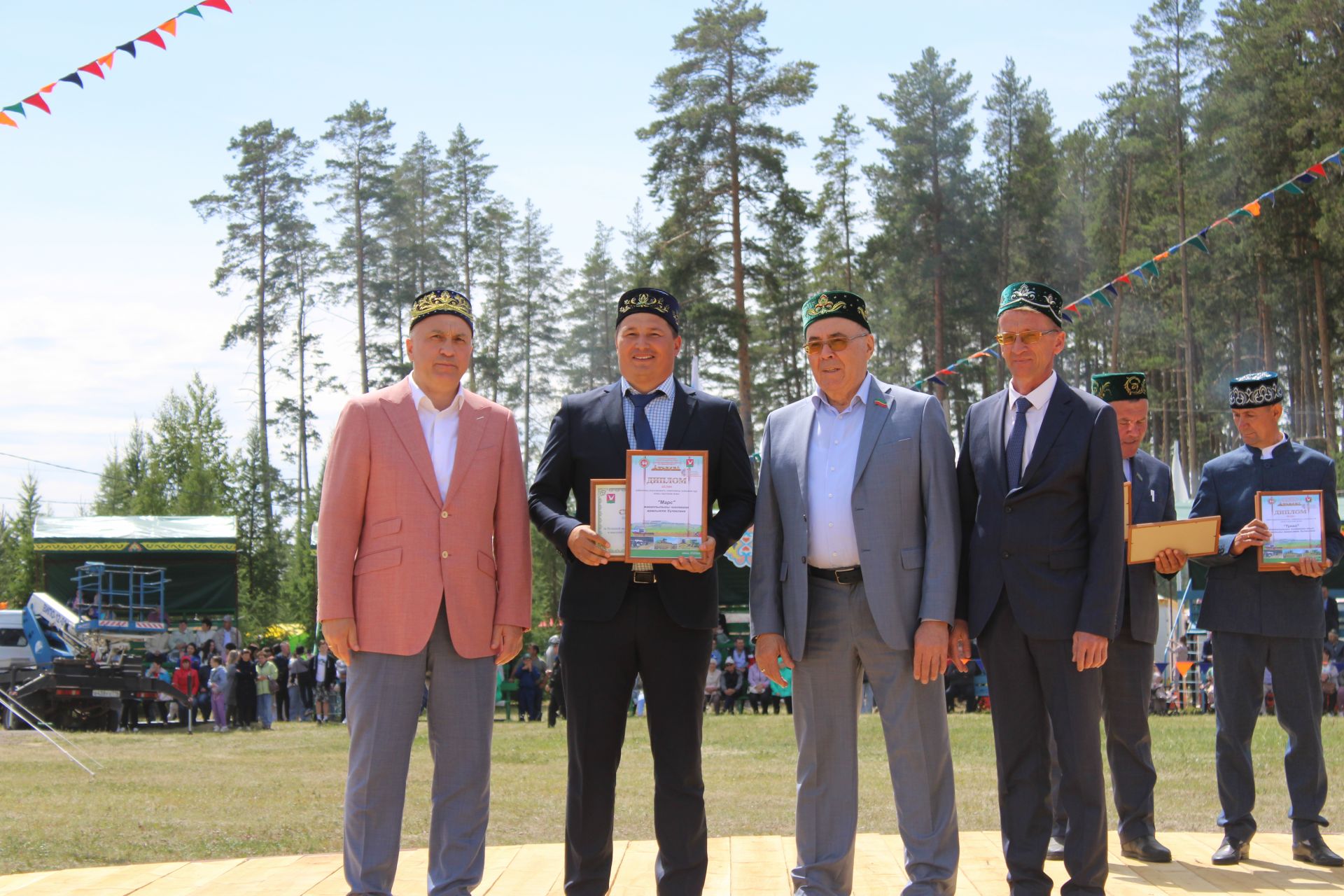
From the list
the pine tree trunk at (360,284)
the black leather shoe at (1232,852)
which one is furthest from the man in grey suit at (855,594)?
the pine tree trunk at (360,284)

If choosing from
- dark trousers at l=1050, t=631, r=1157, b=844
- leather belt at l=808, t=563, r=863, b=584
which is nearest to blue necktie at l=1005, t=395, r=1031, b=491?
leather belt at l=808, t=563, r=863, b=584

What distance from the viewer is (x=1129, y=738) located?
220 inches

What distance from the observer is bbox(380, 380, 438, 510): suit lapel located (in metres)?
4.48

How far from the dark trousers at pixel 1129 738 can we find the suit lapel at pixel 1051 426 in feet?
5.24

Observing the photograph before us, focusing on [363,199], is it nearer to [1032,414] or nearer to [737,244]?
[737,244]

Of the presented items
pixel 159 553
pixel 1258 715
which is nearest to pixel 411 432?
pixel 1258 715

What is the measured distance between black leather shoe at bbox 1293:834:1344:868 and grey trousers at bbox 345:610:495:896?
12.0 feet

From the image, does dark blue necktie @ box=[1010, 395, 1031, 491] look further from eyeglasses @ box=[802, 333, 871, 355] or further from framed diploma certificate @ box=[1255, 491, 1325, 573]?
framed diploma certificate @ box=[1255, 491, 1325, 573]

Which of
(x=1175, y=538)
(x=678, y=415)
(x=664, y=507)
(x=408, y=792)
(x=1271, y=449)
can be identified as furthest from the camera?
(x=408, y=792)

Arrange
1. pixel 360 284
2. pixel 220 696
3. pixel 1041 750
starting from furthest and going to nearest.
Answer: pixel 360 284 → pixel 220 696 → pixel 1041 750

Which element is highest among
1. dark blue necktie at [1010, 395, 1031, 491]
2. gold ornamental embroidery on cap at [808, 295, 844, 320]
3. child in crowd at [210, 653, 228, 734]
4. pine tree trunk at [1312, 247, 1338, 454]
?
pine tree trunk at [1312, 247, 1338, 454]

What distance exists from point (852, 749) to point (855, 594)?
561mm

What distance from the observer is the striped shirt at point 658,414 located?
4.54 metres

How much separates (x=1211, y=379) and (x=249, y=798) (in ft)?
121
